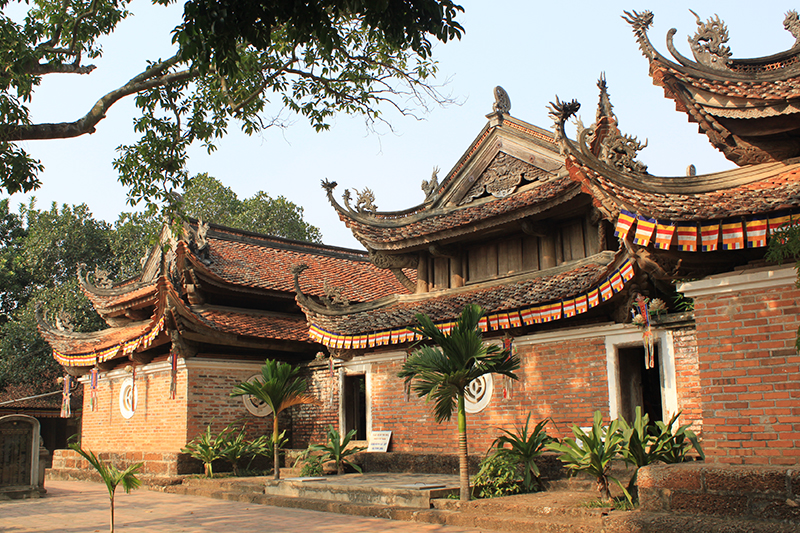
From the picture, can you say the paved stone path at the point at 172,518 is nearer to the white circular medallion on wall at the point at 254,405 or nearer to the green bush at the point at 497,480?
the green bush at the point at 497,480

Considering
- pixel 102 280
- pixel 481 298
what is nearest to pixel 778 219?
pixel 481 298

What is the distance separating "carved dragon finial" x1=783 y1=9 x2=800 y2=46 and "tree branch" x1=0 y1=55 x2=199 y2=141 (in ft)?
23.5

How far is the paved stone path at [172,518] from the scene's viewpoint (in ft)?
28.8

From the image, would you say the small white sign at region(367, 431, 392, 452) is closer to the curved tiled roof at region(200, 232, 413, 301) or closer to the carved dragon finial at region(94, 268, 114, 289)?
the curved tiled roof at region(200, 232, 413, 301)

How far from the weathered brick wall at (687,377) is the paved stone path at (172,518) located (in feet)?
11.6

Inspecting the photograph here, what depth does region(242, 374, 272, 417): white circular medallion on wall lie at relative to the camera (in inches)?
632

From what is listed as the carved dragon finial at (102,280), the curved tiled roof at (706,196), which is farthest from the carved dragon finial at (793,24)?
the carved dragon finial at (102,280)

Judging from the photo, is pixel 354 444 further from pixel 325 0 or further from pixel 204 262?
pixel 325 0

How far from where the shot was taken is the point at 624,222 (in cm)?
719

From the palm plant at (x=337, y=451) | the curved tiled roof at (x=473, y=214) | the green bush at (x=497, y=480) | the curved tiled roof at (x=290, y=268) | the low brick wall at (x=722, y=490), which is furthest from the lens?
the curved tiled roof at (x=290, y=268)

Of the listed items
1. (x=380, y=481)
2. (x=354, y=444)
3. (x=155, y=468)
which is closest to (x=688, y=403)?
(x=380, y=481)

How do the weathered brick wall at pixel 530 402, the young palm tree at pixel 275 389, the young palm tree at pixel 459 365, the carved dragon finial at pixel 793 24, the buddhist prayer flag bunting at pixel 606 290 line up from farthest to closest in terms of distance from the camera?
the young palm tree at pixel 275 389 < the weathered brick wall at pixel 530 402 < the buddhist prayer flag bunting at pixel 606 290 < the young palm tree at pixel 459 365 < the carved dragon finial at pixel 793 24

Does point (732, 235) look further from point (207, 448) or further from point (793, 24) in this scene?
point (207, 448)

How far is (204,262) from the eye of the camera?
16.3m
